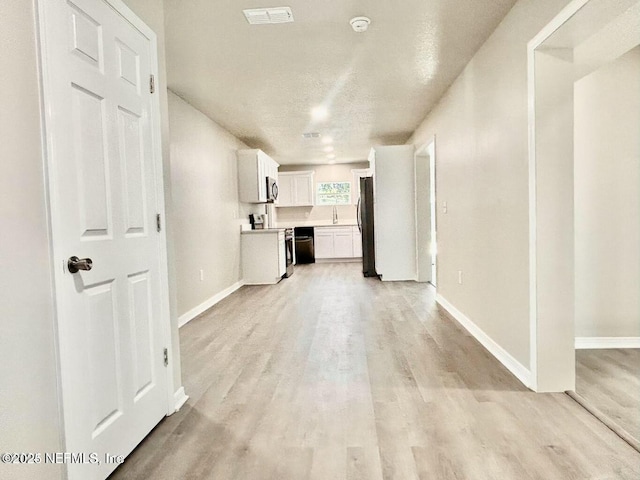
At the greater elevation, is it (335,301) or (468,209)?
(468,209)

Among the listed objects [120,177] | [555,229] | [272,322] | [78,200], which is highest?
[120,177]

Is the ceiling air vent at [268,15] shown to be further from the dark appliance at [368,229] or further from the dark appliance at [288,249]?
the dark appliance at [288,249]

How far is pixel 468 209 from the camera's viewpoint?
368 cm

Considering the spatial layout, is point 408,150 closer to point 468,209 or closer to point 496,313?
point 468,209

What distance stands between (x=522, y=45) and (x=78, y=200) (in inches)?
99.2

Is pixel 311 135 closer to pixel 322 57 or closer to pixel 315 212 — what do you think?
pixel 322 57

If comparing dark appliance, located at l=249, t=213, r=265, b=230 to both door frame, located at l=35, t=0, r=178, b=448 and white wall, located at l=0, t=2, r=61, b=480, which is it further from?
white wall, located at l=0, t=2, r=61, b=480

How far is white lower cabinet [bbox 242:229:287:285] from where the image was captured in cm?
675

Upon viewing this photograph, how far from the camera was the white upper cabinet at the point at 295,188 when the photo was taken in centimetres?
981

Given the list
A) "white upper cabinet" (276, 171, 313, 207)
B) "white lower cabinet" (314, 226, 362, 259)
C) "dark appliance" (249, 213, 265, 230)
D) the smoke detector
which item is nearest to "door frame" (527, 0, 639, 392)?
the smoke detector

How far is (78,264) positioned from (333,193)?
8.87 metres

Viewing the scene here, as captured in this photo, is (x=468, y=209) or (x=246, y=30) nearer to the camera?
(x=246, y=30)

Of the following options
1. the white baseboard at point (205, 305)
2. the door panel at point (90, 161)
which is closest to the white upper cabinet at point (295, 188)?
the white baseboard at point (205, 305)

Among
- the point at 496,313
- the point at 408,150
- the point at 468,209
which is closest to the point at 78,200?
the point at 496,313
